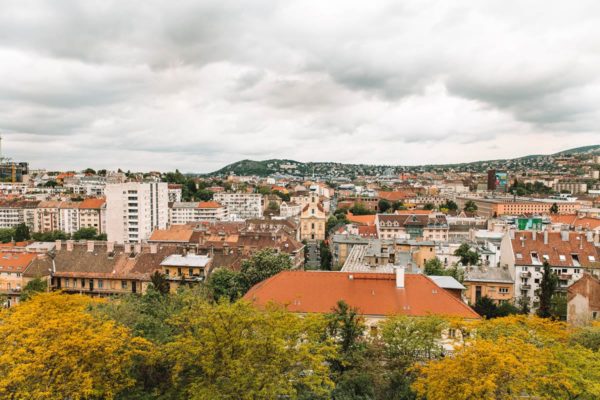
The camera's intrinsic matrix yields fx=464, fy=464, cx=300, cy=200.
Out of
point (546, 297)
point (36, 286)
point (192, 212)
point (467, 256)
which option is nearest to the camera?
point (546, 297)

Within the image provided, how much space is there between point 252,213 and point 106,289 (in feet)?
381

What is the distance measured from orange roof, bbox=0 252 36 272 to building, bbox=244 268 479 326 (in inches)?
1446

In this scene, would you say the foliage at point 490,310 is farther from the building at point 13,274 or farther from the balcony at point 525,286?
the building at point 13,274

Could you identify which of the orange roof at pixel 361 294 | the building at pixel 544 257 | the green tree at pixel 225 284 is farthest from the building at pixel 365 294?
the building at pixel 544 257

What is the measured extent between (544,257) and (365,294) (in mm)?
33865

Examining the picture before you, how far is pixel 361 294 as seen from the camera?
39719 mm

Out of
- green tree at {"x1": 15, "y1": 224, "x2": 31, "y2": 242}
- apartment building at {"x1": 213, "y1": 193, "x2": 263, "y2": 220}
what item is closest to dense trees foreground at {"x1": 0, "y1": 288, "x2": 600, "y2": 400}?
green tree at {"x1": 15, "y1": 224, "x2": 31, "y2": 242}

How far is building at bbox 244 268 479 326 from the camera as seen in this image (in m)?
38.1

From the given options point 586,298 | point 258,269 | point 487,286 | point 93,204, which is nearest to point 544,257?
point 487,286

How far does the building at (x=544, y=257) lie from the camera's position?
5947cm

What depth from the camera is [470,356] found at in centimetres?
2177

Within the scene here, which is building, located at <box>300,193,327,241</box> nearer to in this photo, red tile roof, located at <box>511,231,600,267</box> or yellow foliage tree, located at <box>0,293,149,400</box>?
red tile roof, located at <box>511,231,600,267</box>

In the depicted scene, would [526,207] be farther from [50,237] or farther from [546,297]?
[50,237]

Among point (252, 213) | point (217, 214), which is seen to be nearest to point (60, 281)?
point (217, 214)
